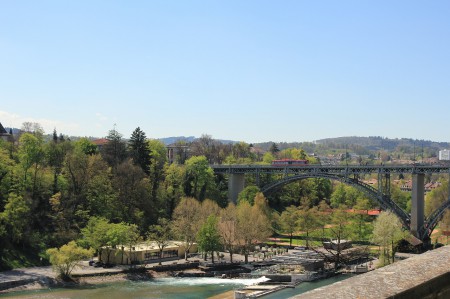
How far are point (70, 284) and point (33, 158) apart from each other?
17511 millimetres

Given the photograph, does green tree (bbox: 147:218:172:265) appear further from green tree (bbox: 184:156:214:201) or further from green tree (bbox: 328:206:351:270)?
green tree (bbox: 328:206:351:270)

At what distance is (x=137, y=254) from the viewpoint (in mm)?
47719

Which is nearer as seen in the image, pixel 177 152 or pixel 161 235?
pixel 161 235

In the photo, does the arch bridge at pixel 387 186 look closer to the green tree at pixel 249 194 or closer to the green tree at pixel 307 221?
the green tree at pixel 249 194

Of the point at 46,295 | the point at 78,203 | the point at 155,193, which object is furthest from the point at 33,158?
the point at 46,295

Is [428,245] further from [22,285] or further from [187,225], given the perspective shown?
[22,285]

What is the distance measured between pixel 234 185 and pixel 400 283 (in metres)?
68.8

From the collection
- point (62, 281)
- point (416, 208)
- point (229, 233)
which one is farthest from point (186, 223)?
point (416, 208)

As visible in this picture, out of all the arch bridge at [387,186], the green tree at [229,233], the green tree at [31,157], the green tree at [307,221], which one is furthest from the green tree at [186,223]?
the arch bridge at [387,186]

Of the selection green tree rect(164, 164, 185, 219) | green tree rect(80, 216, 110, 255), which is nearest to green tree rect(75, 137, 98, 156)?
green tree rect(164, 164, 185, 219)

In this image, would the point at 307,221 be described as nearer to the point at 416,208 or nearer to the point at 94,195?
the point at 416,208

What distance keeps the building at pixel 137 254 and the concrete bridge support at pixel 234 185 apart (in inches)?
881

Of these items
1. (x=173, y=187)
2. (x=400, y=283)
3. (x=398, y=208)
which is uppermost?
(x=400, y=283)

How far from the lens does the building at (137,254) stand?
4703 centimetres
